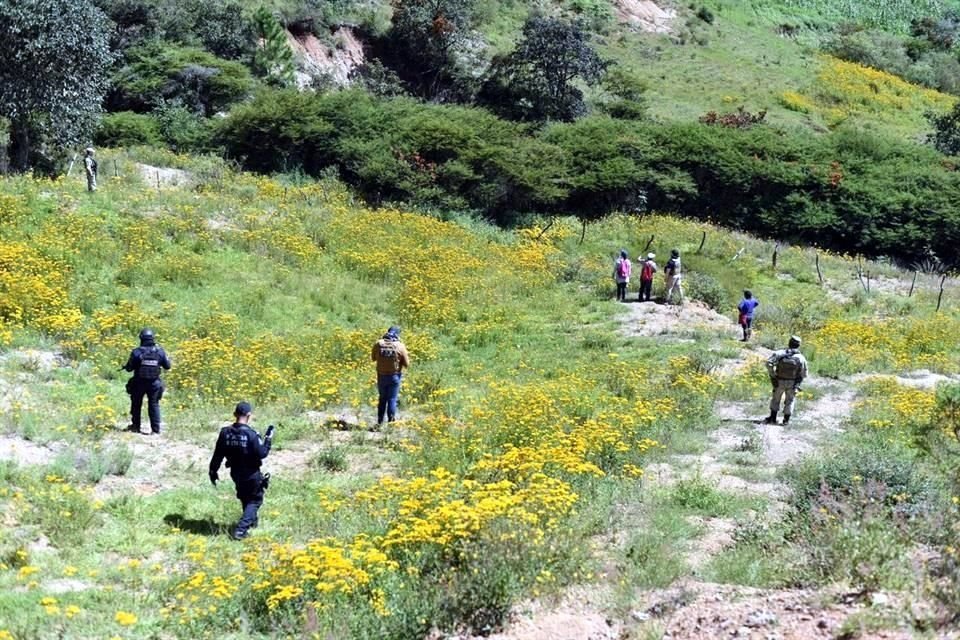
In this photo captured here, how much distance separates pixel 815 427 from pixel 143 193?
653 inches

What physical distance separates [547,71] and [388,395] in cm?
2746

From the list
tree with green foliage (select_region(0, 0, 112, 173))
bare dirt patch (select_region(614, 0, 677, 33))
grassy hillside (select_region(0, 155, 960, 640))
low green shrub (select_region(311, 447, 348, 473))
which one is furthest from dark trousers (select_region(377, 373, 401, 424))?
bare dirt patch (select_region(614, 0, 677, 33))

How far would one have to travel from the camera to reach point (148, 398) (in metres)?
11.1

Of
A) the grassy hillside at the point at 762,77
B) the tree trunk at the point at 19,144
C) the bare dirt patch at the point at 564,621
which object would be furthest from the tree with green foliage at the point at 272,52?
the bare dirt patch at the point at 564,621

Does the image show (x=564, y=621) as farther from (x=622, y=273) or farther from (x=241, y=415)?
(x=622, y=273)

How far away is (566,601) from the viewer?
6.55 m

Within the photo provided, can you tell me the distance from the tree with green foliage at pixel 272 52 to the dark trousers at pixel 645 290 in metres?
19.5

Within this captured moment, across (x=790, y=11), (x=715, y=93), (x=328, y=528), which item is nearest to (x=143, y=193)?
(x=328, y=528)

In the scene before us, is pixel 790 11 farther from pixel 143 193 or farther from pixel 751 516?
pixel 751 516

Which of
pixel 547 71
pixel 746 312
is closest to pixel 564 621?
pixel 746 312

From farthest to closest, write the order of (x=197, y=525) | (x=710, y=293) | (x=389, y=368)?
1. (x=710, y=293)
2. (x=389, y=368)
3. (x=197, y=525)

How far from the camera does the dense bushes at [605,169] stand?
28156mm

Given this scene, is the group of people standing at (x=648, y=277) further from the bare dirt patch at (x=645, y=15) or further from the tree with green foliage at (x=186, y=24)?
the bare dirt patch at (x=645, y=15)

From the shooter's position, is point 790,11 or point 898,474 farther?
point 790,11
